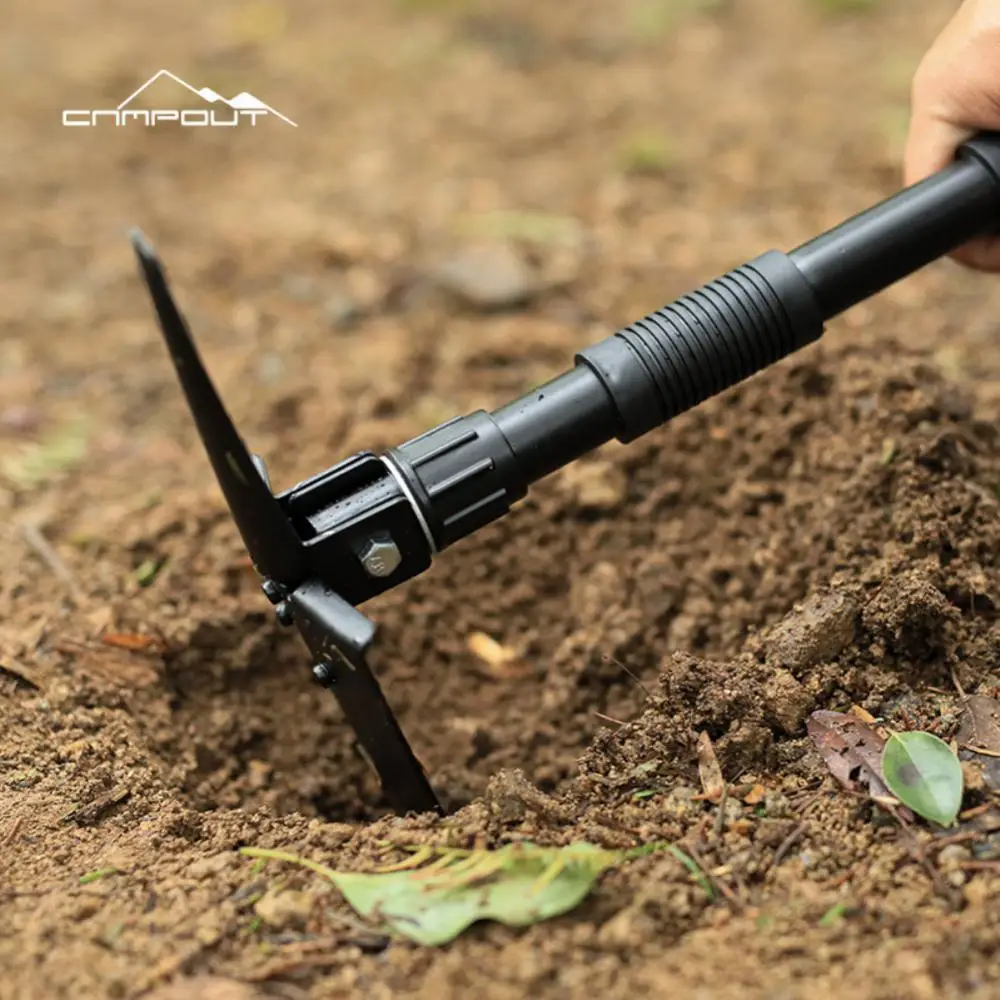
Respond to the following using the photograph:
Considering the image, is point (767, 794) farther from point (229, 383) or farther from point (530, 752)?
point (229, 383)

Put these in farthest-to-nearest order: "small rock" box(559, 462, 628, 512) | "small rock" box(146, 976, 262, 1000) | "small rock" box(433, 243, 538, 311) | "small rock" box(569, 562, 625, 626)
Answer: "small rock" box(433, 243, 538, 311)
"small rock" box(559, 462, 628, 512)
"small rock" box(569, 562, 625, 626)
"small rock" box(146, 976, 262, 1000)

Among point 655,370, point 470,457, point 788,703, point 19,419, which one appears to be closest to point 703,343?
point 655,370

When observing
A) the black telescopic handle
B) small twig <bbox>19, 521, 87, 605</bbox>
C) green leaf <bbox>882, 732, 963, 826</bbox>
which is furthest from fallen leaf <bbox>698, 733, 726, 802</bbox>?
small twig <bbox>19, 521, 87, 605</bbox>

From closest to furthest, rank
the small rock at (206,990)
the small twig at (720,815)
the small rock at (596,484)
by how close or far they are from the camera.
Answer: the small rock at (206,990) → the small twig at (720,815) → the small rock at (596,484)

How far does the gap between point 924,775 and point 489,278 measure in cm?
226

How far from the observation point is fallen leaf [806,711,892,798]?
68.2 inches

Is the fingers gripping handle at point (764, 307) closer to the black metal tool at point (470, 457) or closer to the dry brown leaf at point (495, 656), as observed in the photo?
the black metal tool at point (470, 457)

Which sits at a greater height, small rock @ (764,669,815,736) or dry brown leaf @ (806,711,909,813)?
small rock @ (764,669,815,736)

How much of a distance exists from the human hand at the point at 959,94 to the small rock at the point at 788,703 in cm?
111

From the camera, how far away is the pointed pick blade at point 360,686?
67.3 inches

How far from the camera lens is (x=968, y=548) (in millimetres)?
2045

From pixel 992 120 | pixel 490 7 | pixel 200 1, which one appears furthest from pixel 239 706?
pixel 200 1

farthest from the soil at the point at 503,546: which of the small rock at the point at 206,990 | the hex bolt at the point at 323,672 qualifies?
the hex bolt at the point at 323,672

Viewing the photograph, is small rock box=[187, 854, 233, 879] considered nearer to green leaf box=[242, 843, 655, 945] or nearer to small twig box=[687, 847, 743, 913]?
green leaf box=[242, 843, 655, 945]
